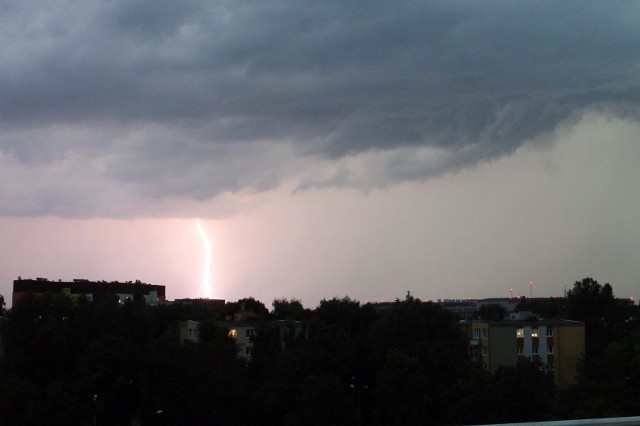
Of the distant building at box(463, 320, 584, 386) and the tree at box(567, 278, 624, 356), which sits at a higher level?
the tree at box(567, 278, 624, 356)

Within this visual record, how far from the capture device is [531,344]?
61.6 meters

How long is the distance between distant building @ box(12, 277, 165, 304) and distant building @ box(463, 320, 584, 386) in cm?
4560

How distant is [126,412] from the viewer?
42531 millimetres

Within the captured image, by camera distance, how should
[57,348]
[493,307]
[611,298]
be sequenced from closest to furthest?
[57,348]
[611,298]
[493,307]

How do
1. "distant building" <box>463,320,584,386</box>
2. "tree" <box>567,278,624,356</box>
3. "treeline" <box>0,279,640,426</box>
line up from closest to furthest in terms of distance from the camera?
"treeline" <box>0,279,640,426</box> → "distant building" <box>463,320,584,386</box> → "tree" <box>567,278,624,356</box>

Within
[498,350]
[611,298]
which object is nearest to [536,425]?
[498,350]

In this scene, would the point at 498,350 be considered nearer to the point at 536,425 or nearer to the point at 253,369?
the point at 253,369

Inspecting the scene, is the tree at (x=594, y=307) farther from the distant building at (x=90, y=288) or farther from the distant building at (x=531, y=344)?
the distant building at (x=90, y=288)

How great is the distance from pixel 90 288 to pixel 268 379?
247ft

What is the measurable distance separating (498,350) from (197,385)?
29974mm

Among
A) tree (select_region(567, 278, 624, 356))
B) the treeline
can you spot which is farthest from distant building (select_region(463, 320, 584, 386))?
tree (select_region(567, 278, 624, 356))

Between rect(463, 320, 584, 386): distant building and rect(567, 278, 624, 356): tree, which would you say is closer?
rect(463, 320, 584, 386): distant building

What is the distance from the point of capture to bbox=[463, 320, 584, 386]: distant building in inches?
2427

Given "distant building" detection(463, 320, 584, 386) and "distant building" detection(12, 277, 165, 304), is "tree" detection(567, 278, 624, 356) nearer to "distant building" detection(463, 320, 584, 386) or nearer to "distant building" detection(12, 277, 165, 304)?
"distant building" detection(463, 320, 584, 386)
